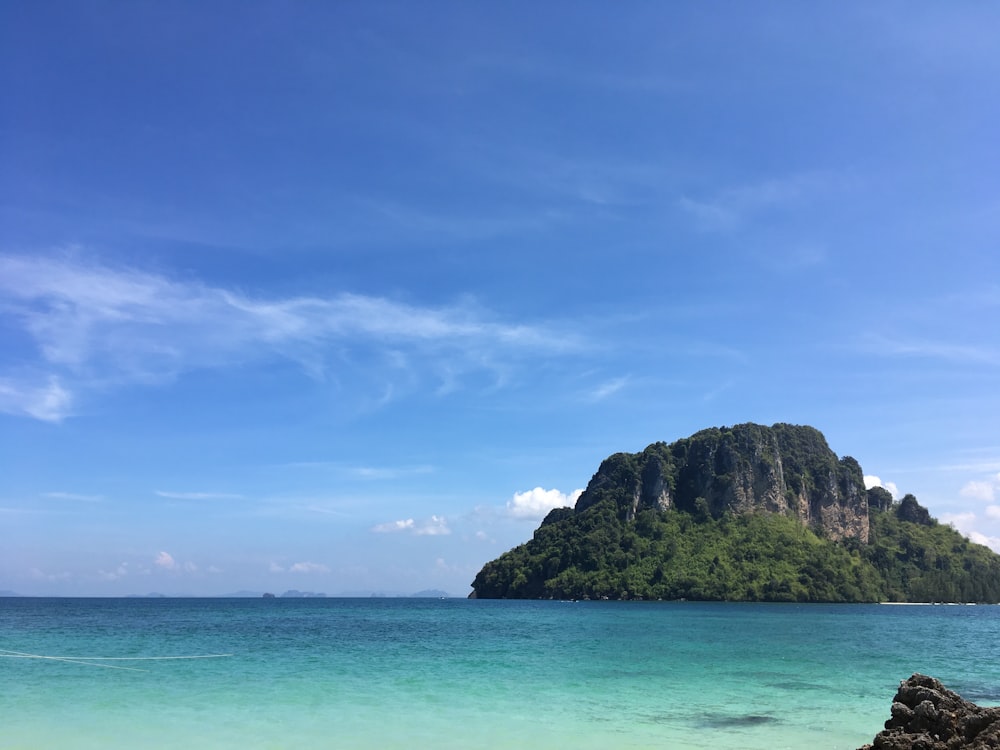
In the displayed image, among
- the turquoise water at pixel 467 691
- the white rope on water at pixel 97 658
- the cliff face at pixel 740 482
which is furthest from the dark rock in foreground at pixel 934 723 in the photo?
the cliff face at pixel 740 482

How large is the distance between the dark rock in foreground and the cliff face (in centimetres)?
14106

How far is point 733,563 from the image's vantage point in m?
130

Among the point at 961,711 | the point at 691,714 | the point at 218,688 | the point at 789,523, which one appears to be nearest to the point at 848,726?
the point at 691,714

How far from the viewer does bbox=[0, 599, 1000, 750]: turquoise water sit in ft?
53.2

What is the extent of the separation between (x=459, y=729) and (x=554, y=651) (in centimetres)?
2075

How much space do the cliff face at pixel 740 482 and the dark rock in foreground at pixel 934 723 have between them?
141m

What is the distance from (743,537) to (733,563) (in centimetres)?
935

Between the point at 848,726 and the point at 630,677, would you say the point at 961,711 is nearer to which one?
the point at 848,726

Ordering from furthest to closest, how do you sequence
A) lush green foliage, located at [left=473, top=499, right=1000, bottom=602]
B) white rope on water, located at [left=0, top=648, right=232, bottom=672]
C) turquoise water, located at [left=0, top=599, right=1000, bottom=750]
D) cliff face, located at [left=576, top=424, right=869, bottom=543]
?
cliff face, located at [left=576, top=424, right=869, bottom=543]
lush green foliage, located at [left=473, top=499, right=1000, bottom=602]
white rope on water, located at [left=0, top=648, right=232, bottom=672]
turquoise water, located at [left=0, top=599, right=1000, bottom=750]

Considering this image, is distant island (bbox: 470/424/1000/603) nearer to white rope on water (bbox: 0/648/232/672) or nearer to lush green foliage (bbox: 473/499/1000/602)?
lush green foliage (bbox: 473/499/1000/602)

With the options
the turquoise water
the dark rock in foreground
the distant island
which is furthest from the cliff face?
the dark rock in foreground

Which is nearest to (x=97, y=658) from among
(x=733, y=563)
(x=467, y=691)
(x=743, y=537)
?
(x=467, y=691)

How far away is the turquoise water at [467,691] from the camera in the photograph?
16219 millimetres

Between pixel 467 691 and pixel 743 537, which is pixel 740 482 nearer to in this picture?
pixel 743 537
